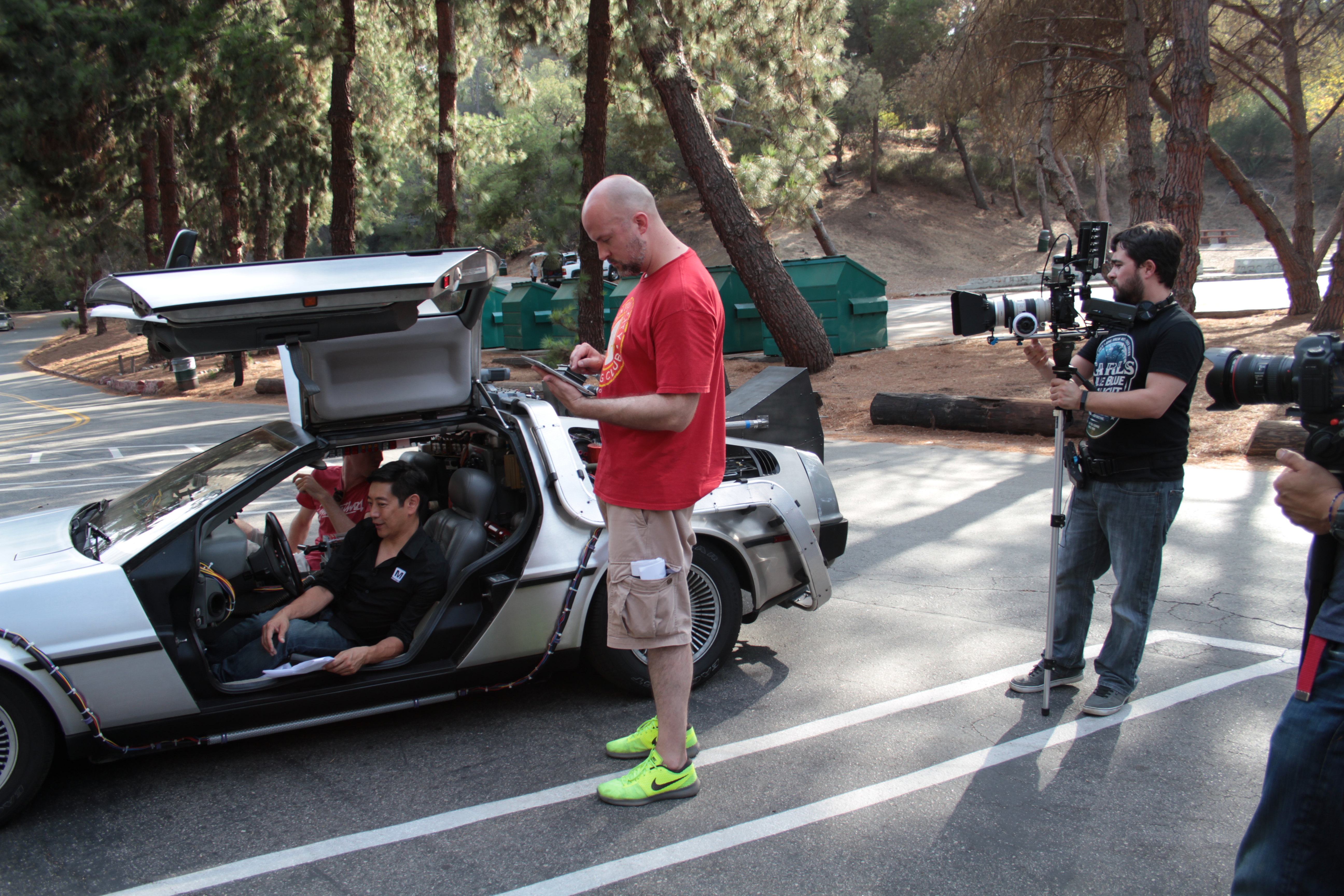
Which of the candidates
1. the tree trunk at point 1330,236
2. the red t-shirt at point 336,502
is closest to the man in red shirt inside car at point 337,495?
the red t-shirt at point 336,502

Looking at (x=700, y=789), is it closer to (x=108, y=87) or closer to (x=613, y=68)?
(x=613, y=68)

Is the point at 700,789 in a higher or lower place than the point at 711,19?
lower

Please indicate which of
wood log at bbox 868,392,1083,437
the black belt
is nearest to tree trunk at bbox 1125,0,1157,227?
wood log at bbox 868,392,1083,437

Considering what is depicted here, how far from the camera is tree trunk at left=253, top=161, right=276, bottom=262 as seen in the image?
1065 inches

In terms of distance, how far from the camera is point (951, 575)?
5.75 meters

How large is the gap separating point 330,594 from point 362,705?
50 centimetres

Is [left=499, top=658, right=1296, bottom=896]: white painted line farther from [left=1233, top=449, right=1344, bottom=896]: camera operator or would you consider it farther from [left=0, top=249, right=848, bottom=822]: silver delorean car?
[left=1233, top=449, right=1344, bottom=896]: camera operator

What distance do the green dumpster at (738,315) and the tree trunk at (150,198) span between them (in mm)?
15543

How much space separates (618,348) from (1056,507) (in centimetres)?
185

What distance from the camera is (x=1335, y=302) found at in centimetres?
1366

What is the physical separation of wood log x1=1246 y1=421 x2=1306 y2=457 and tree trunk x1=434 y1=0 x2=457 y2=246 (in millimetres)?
14737

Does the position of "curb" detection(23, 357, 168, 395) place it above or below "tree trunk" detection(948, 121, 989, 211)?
below

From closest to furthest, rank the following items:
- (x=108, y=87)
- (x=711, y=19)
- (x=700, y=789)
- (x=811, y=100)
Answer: (x=700, y=789) → (x=711, y=19) → (x=811, y=100) → (x=108, y=87)

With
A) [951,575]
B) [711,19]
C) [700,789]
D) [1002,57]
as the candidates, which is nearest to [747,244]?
[711,19]
